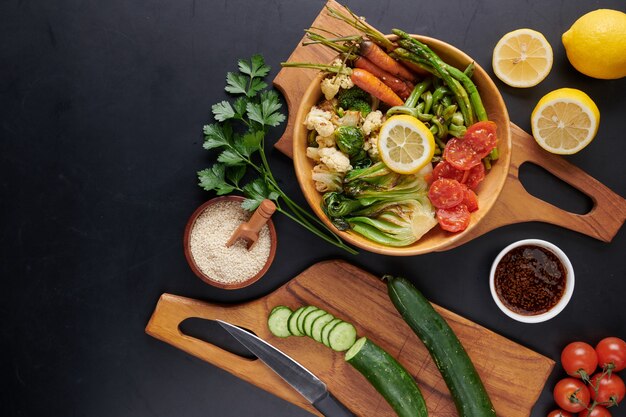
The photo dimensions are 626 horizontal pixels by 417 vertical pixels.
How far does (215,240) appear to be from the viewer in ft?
9.47

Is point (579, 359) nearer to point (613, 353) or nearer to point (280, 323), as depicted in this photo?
point (613, 353)

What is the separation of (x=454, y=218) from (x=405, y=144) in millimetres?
390

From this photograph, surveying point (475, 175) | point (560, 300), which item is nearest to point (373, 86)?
Result: point (475, 175)

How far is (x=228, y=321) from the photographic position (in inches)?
118

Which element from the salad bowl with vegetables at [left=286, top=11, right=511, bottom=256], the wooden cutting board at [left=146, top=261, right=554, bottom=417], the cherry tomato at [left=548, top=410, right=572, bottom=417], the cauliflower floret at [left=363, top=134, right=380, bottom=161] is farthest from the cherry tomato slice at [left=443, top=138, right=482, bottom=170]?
the cherry tomato at [left=548, top=410, right=572, bottom=417]

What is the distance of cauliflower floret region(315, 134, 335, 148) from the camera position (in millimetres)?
2582

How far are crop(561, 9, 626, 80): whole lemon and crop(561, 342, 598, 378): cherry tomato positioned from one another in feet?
4.36

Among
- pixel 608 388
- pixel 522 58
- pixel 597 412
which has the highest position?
pixel 522 58

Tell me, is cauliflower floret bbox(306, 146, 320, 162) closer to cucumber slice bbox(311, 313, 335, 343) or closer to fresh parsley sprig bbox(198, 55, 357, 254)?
fresh parsley sprig bbox(198, 55, 357, 254)

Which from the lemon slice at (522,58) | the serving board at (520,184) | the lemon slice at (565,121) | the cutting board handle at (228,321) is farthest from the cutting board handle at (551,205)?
the cutting board handle at (228,321)

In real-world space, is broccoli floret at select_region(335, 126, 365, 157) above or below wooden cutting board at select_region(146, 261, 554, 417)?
above

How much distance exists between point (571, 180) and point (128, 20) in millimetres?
2353

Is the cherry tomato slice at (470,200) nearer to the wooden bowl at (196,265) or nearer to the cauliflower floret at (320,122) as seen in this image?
the cauliflower floret at (320,122)

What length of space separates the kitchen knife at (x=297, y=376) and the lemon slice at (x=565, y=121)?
158cm
